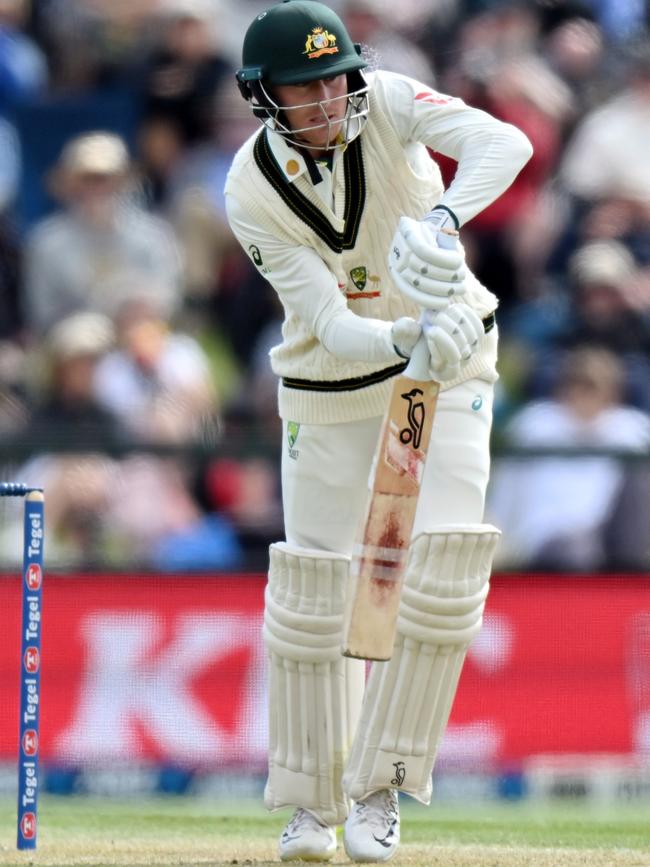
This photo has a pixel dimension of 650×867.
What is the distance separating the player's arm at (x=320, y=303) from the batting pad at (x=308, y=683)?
20.7 inches

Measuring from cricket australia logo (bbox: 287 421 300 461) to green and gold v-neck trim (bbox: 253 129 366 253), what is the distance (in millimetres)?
426

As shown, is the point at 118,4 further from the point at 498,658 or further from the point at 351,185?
the point at 351,185

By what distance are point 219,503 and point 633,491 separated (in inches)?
54.6

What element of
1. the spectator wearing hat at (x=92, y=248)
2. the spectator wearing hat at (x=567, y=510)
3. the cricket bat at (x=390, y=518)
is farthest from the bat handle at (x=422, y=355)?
the spectator wearing hat at (x=92, y=248)

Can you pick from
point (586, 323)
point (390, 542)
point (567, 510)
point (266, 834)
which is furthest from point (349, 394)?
point (586, 323)

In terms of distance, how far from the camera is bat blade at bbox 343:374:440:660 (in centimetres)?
374

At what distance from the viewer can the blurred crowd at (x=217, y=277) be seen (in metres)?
6.08

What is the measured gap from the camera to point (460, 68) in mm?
8297

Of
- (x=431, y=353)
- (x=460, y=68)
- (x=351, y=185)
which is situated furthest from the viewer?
(x=460, y=68)

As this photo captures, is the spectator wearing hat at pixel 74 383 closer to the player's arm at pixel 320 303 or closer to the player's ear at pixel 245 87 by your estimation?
the player's arm at pixel 320 303

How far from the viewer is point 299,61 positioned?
3.80 meters

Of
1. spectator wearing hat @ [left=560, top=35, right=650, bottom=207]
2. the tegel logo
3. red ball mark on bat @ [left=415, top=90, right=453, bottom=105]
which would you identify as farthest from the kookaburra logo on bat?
spectator wearing hat @ [left=560, top=35, right=650, bottom=207]

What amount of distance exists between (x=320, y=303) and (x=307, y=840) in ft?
3.95

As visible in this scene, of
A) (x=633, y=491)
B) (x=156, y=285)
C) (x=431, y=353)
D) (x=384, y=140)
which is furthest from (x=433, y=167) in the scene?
(x=156, y=285)
